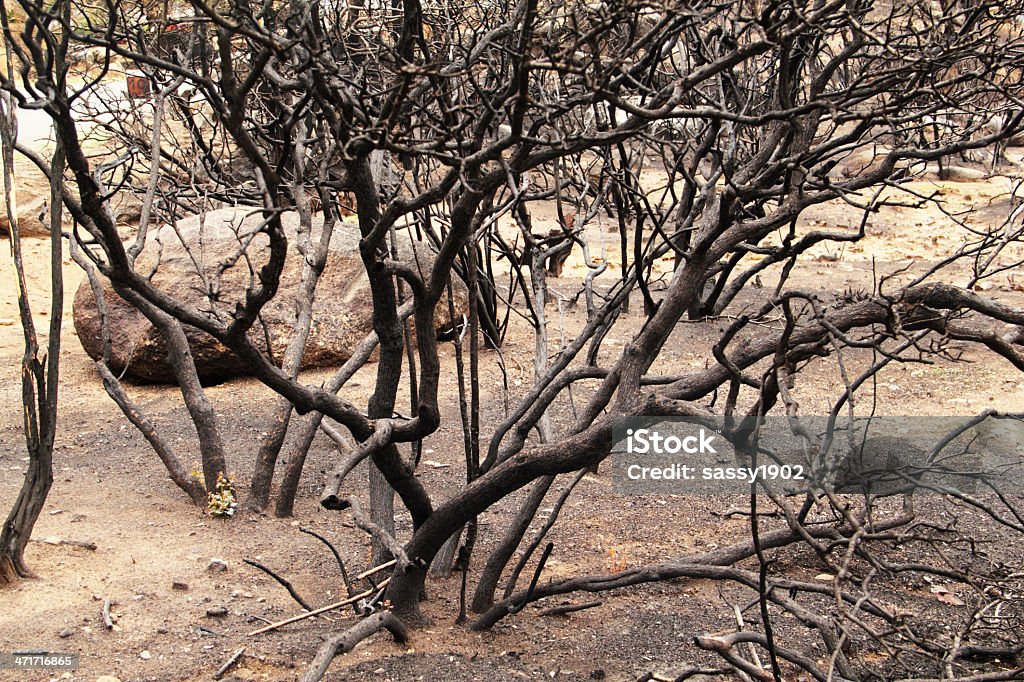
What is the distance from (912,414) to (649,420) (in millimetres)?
3879

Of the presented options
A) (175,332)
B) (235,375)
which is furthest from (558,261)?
(175,332)

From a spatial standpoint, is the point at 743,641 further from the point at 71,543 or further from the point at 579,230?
the point at 71,543

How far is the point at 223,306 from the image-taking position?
24.2 ft

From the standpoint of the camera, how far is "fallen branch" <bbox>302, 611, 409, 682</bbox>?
290 centimetres

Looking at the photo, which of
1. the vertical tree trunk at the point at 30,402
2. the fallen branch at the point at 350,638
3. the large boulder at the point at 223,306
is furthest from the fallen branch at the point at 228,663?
the large boulder at the point at 223,306

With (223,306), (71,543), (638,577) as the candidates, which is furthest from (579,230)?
(223,306)

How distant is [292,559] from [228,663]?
3.66ft

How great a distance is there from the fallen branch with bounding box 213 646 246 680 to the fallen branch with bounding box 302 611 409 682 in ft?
1.32

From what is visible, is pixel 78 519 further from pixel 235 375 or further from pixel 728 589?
pixel 728 589

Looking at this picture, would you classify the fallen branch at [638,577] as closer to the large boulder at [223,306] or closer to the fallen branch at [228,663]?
the fallen branch at [228,663]

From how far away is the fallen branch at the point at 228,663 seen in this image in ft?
11.8

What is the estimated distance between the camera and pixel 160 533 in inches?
193

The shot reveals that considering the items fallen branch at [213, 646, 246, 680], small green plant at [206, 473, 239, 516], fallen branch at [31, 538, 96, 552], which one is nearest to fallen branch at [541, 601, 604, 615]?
fallen branch at [213, 646, 246, 680]

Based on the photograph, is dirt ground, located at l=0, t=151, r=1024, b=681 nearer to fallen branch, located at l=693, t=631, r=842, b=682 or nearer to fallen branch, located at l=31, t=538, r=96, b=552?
fallen branch, located at l=31, t=538, r=96, b=552
